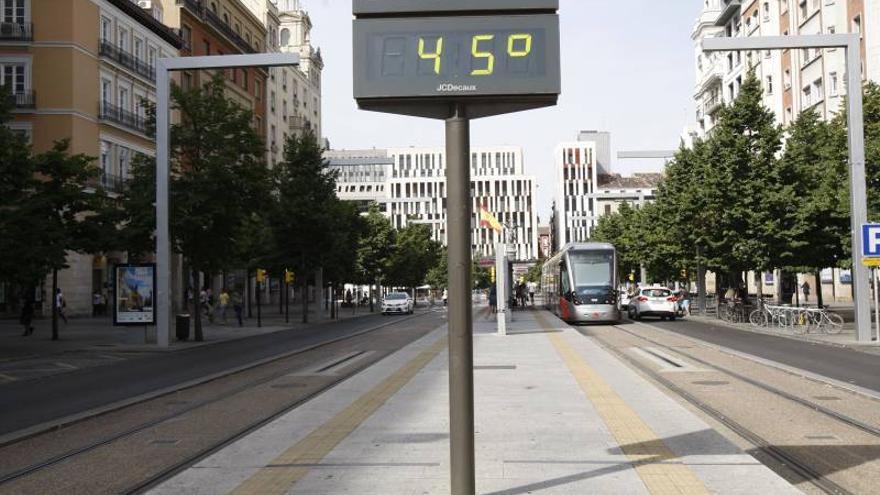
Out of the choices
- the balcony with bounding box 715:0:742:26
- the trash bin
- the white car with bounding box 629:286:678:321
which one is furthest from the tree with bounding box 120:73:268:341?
the balcony with bounding box 715:0:742:26

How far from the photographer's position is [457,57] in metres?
5.32

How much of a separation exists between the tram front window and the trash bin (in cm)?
1529

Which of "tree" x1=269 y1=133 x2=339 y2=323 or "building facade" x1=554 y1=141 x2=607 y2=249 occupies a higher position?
"building facade" x1=554 y1=141 x2=607 y2=249

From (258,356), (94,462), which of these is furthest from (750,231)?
(94,462)

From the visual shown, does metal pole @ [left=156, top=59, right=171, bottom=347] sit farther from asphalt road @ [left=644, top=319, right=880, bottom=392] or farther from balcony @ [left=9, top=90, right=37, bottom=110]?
balcony @ [left=9, top=90, right=37, bottom=110]

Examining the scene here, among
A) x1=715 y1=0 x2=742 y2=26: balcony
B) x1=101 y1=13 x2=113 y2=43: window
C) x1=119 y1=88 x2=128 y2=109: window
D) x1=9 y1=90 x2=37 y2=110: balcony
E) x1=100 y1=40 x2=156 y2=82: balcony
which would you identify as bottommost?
x1=9 y1=90 x2=37 y2=110: balcony

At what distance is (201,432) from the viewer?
941 cm

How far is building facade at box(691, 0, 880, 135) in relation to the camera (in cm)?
4678

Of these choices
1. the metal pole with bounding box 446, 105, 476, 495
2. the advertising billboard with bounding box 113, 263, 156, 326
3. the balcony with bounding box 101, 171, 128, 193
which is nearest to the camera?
the metal pole with bounding box 446, 105, 476, 495

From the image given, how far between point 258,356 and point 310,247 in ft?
76.6

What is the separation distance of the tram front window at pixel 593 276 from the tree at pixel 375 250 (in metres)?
31.0

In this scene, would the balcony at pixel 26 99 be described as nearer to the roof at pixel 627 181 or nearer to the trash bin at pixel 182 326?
the trash bin at pixel 182 326

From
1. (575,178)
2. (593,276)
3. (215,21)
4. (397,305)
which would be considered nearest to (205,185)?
(593,276)

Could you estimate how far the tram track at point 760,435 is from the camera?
6.72 m
